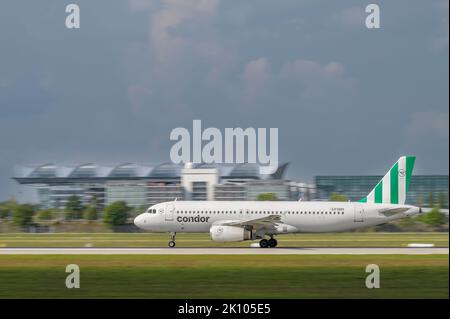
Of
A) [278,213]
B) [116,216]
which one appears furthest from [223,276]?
[116,216]

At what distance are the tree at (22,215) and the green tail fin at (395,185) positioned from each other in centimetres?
4757

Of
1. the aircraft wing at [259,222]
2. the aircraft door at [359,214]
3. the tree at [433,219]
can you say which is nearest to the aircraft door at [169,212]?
the aircraft wing at [259,222]

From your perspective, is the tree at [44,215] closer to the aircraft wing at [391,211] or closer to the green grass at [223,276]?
the aircraft wing at [391,211]

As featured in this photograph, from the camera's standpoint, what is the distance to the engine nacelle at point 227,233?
4556 centimetres

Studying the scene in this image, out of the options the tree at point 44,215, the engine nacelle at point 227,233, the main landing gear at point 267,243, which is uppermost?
the tree at point 44,215

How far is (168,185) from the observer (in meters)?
157

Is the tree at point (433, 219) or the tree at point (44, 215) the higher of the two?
the tree at point (44, 215)

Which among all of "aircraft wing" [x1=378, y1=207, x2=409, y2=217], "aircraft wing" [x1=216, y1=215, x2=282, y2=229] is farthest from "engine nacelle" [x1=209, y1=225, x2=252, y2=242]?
"aircraft wing" [x1=378, y1=207, x2=409, y2=217]

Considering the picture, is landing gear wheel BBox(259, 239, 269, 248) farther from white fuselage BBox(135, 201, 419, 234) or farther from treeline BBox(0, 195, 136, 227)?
treeline BBox(0, 195, 136, 227)

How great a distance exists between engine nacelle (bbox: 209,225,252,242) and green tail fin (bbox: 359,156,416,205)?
8978mm

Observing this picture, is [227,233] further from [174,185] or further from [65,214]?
[174,185]

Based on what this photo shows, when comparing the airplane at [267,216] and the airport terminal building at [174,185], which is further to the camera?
the airport terminal building at [174,185]

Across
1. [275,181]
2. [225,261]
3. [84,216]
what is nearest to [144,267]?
[225,261]

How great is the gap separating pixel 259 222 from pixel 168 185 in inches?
4385
